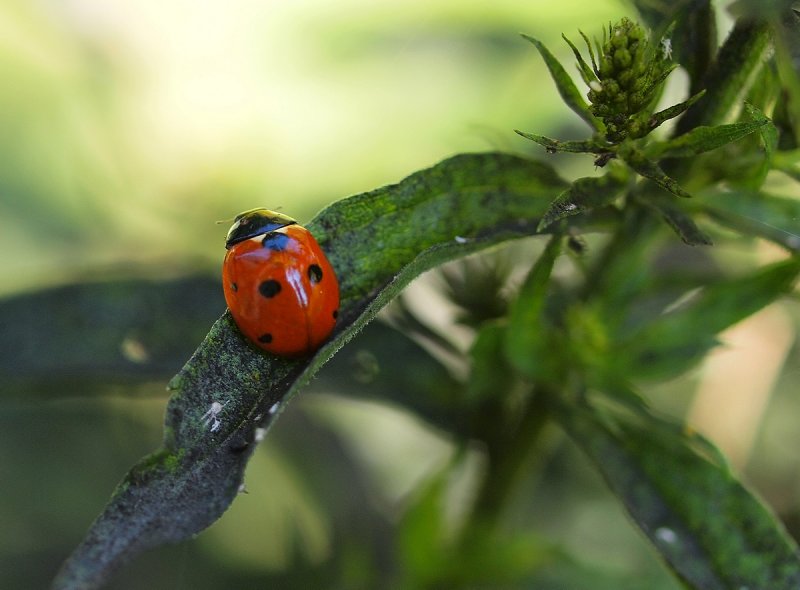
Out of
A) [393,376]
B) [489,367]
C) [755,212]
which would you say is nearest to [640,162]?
[755,212]

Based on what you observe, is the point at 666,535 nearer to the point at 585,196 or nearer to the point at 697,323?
the point at 697,323

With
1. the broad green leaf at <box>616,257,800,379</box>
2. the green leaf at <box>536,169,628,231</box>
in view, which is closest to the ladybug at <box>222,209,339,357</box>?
the green leaf at <box>536,169,628,231</box>

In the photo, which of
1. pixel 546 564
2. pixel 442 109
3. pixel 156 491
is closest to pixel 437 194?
pixel 156 491

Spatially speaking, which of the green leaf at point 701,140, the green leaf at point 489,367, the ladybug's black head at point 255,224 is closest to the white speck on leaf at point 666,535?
the green leaf at point 489,367

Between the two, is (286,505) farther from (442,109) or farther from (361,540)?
(442,109)

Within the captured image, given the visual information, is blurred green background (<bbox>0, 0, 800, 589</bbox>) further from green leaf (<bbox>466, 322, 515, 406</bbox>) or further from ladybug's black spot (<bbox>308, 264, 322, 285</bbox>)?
ladybug's black spot (<bbox>308, 264, 322, 285</bbox>)

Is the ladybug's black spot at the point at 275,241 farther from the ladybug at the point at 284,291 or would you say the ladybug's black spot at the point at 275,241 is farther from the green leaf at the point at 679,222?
the green leaf at the point at 679,222
